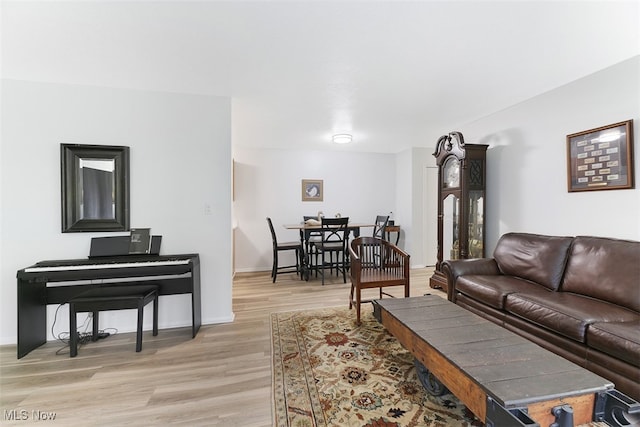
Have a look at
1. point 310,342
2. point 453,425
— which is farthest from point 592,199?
point 310,342

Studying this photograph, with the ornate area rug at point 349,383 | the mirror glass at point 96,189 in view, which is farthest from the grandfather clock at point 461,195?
the mirror glass at point 96,189

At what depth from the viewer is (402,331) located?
Result: 5.54 feet

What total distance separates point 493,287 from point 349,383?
1492 millimetres

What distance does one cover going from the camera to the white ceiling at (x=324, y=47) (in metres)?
1.56

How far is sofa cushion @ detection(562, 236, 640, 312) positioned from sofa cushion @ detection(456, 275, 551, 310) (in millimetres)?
244

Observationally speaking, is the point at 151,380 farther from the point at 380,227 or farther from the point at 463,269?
the point at 380,227

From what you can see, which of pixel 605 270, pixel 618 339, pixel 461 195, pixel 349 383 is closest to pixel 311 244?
pixel 461 195

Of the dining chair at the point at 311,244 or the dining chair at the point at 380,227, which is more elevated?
the dining chair at the point at 380,227

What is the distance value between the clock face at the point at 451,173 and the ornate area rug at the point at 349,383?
2160mm

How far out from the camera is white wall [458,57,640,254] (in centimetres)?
218

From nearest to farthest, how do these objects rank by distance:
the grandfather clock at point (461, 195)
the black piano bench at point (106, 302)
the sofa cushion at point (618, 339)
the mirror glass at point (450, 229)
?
the sofa cushion at point (618, 339) < the black piano bench at point (106, 302) < the grandfather clock at point (461, 195) < the mirror glass at point (450, 229)

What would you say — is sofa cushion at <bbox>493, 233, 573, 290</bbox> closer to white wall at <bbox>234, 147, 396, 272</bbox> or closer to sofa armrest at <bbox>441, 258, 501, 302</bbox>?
sofa armrest at <bbox>441, 258, 501, 302</bbox>

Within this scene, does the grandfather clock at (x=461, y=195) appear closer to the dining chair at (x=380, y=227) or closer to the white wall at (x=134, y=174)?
the dining chair at (x=380, y=227)

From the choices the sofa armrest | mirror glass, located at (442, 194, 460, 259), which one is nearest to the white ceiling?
mirror glass, located at (442, 194, 460, 259)
